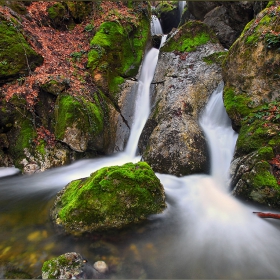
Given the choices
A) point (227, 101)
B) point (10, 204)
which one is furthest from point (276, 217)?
point (10, 204)

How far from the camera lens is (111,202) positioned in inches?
173

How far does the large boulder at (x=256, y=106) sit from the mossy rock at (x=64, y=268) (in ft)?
13.1

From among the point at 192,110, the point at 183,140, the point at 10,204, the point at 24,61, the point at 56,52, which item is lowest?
the point at 10,204

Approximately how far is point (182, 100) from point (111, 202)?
547 cm

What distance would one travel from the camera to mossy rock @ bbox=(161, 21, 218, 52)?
1068cm

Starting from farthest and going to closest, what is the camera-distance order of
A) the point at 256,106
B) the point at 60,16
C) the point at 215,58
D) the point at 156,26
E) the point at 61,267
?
the point at 156,26, the point at 60,16, the point at 215,58, the point at 256,106, the point at 61,267

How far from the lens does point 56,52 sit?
10164 millimetres

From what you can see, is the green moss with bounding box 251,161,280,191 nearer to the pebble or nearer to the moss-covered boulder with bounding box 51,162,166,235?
the moss-covered boulder with bounding box 51,162,166,235

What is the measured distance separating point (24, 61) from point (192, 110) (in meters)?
6.88

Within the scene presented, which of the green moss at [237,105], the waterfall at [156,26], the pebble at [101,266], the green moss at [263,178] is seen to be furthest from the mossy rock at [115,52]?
the pebble at [101,266]

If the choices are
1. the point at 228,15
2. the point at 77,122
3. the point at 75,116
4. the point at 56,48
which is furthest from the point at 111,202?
the point at 228,15

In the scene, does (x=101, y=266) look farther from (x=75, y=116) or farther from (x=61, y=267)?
(x=75, y=116)

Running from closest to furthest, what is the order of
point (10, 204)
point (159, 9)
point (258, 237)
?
point (258, 237), point (10, 204), point (159, 9)

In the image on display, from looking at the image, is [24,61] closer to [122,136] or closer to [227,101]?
[122,136]
